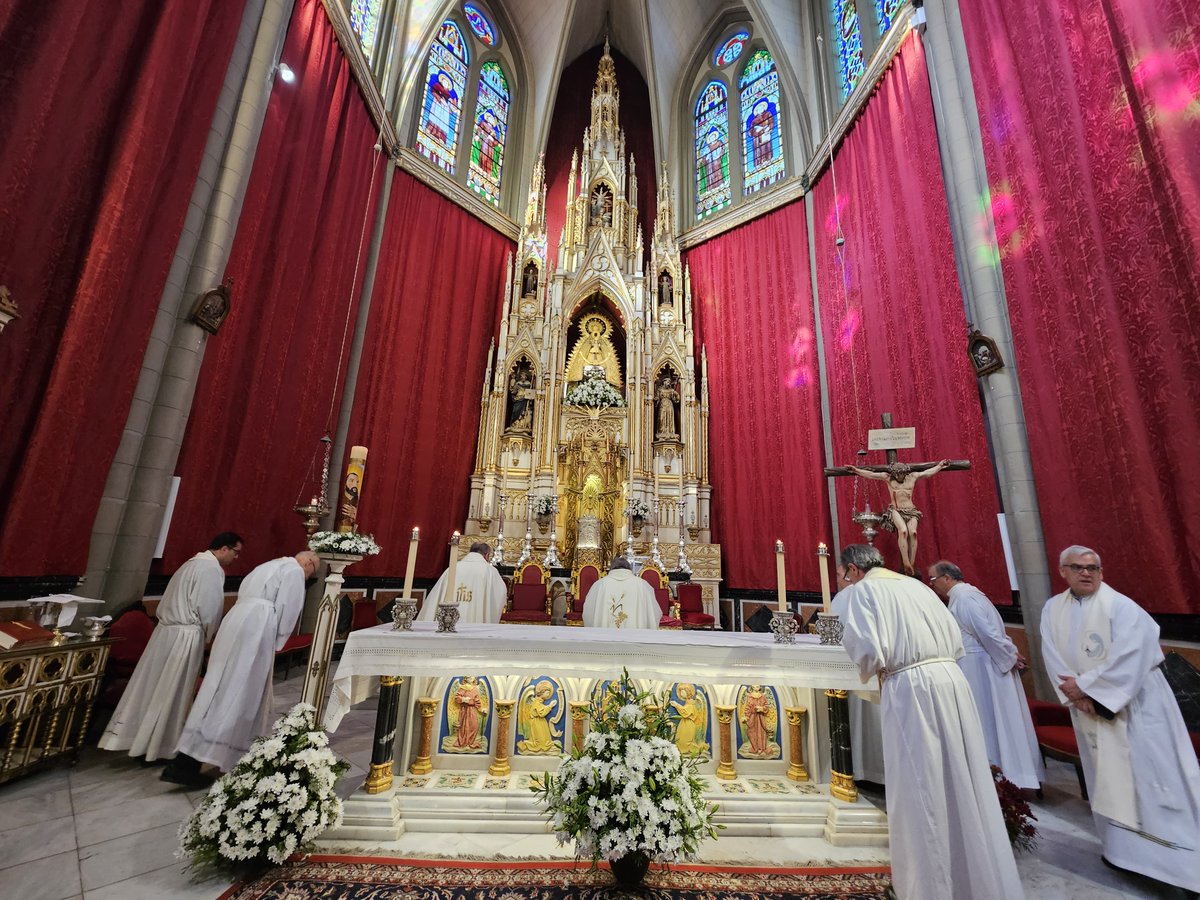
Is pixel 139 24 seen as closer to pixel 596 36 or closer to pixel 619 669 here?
pixel 619 669

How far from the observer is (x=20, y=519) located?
12.5ft

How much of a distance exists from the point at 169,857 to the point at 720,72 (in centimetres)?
1846

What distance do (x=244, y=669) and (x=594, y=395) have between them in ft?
27.4

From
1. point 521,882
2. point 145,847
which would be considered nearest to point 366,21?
point 145,847

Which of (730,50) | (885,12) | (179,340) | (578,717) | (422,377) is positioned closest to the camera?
(578,717)

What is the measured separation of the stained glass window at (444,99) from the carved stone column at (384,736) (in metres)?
11.9

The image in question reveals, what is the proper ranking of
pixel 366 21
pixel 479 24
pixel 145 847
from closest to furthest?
pixel 145 847, pixel 366 21, pixel 479 24

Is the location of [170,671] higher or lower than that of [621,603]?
lower

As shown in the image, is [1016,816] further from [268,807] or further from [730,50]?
[730,50]

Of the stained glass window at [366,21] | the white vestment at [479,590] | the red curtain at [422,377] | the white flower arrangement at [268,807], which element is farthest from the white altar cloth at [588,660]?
the stained glass window at [366,21]

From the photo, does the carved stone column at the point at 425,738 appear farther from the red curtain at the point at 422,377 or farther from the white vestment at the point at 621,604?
the red curtain at the point at 422,377

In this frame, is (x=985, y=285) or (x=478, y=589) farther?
(x=985, y=285)

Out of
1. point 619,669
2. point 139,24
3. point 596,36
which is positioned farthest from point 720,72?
point 619,669

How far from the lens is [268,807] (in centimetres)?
250
